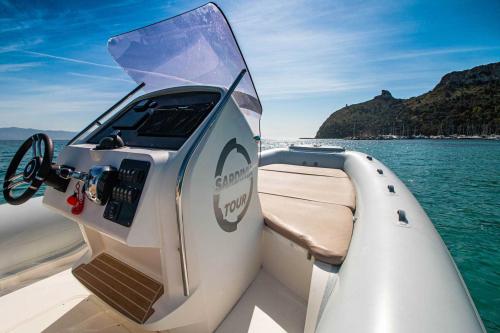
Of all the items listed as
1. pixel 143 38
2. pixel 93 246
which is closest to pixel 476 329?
pixel 93 246

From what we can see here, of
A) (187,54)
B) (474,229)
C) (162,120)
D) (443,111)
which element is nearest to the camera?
(162,120)

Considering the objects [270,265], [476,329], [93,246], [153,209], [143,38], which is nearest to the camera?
[476,329]

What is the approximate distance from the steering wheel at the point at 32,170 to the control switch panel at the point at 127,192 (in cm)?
37

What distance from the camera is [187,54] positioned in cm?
164

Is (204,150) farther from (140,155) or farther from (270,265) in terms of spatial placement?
(270,265)

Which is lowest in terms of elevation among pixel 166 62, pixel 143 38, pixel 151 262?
pixel 151 262

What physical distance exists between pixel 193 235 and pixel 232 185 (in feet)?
1.18

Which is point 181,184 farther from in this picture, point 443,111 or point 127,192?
point 443,111

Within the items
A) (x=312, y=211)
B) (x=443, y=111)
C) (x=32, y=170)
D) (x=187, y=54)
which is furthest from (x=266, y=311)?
(x=443, y=111)

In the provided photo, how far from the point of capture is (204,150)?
1044mm

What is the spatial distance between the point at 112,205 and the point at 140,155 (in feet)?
0.80

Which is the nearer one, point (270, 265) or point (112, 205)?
point (112, 205)

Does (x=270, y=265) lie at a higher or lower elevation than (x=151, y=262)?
lower

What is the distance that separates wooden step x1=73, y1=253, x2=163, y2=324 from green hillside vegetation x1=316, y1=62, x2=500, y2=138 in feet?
264
